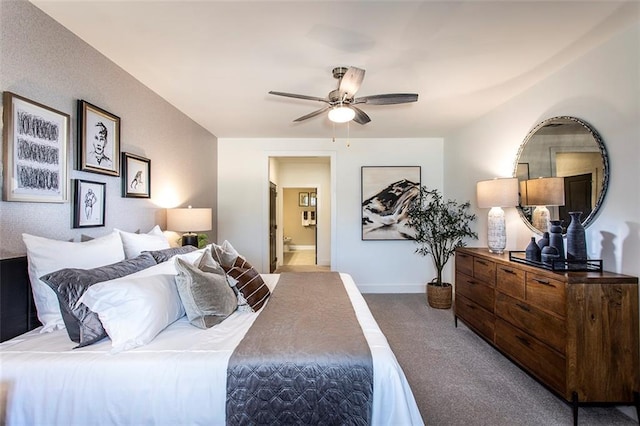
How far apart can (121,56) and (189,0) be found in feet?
3.27

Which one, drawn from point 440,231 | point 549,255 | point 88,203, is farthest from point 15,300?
point 440,231

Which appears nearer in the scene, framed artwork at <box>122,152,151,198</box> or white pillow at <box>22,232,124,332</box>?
white pillow at <box>22,232,124,332</box>

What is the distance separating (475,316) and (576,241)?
1.26 metres

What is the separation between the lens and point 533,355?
2.09 m

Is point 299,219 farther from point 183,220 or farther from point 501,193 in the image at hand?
point 501,193

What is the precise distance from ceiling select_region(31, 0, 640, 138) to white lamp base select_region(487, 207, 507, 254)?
1.28 m

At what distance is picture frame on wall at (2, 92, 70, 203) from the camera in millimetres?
1513

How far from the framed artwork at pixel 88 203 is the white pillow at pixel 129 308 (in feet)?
2.84

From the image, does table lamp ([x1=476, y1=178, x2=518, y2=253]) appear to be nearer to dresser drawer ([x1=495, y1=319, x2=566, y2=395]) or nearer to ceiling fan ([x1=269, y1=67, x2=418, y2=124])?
dresser drawer ([x1=495, y1=319, x2=566, y2=395])

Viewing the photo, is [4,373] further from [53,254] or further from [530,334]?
[530,334]

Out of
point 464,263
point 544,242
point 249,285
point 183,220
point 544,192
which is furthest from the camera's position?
point 464,263

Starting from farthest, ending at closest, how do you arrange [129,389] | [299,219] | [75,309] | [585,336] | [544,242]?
[299,219]
[544,242]
[585,336]
[75,309]
[129,389]

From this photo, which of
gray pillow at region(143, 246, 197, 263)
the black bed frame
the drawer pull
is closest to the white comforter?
the black bed frame

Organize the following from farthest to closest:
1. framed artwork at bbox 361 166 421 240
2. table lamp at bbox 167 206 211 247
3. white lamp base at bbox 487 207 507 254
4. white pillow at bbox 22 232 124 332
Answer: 1. framed artwork at bbox 361 166 421 240
2. table lamp at bbox 167 206 211 247
3. white lamp base at bbox 487 207 507 254
4. white pillow at bbox 22 232 124 332
